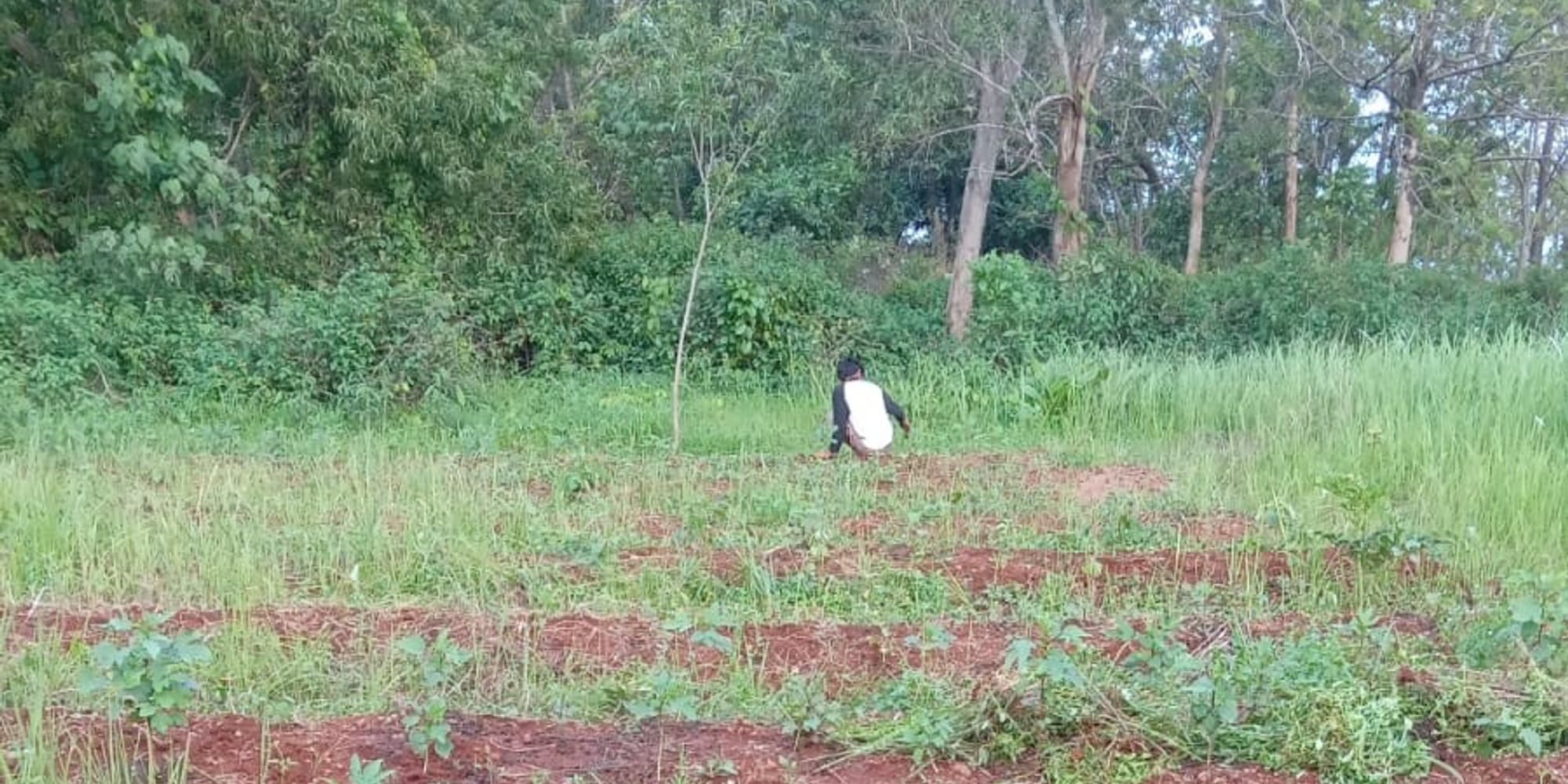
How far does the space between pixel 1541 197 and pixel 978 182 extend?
47.0 ft

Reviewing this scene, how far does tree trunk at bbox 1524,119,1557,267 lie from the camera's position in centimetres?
2150

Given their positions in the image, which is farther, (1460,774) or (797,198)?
(797,198)

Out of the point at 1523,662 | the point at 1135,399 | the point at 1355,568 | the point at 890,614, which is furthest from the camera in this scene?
the point at 1135,399

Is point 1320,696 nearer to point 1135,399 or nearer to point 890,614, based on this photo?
point 890,614

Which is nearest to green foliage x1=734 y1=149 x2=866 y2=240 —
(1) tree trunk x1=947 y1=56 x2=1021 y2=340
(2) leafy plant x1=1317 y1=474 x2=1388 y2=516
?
(1) tree trunk x1=947 y1=56 x2=1021 y2=340

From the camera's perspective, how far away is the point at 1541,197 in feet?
80.0

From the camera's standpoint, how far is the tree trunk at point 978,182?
51.5ft

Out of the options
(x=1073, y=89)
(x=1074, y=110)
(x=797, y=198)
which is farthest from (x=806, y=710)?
(x=797, y=198)

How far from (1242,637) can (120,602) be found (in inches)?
173

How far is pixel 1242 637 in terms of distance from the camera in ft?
14.9

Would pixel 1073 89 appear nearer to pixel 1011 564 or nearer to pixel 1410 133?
pixel 1410 133

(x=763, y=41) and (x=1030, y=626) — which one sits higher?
(x=763, y=41)

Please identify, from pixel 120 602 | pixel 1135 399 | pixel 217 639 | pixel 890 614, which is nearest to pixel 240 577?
pixel 120 602

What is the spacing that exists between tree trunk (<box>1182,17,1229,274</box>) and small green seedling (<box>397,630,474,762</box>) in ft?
58.4
